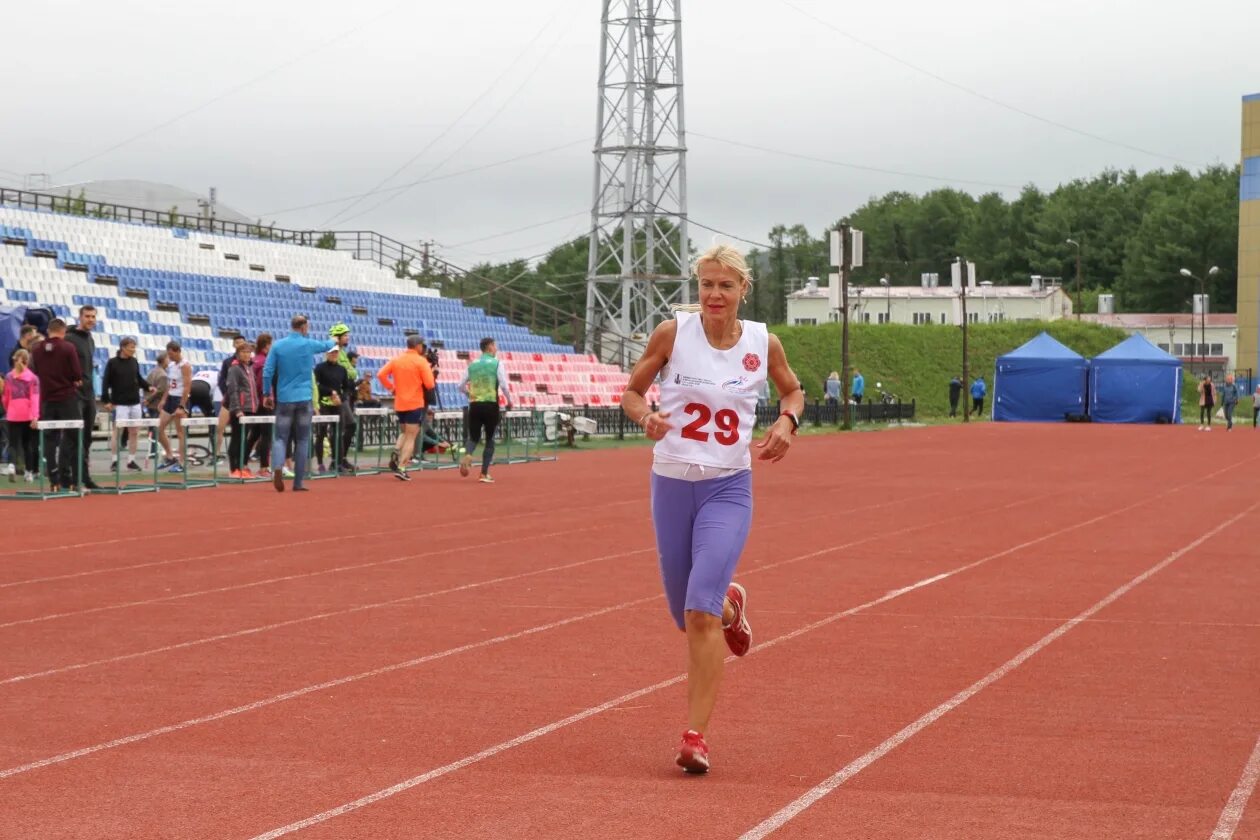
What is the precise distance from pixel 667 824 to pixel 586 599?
17.8ft

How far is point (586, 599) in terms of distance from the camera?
10.6 metres

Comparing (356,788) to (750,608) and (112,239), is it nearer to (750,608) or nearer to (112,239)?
(750,608)

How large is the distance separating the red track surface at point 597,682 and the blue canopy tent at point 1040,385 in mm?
43430

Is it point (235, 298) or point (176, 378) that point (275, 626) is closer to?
point (176, 378)

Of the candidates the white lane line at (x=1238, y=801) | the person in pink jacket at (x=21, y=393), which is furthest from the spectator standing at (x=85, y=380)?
the white lane line at (x=1238, y=801)

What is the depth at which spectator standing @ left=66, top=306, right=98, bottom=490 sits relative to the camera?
1884 centimetres

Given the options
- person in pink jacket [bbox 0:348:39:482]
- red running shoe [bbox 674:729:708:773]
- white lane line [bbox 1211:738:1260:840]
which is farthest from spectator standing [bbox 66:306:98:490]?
white lane line [bbox 1211:738:1260:840]

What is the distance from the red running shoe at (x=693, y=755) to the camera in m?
5.81

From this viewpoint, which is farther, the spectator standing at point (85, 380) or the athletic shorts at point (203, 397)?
the athletic shorts at point (203, 397)

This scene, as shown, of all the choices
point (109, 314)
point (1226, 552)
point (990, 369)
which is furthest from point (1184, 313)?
point (1226, 552)

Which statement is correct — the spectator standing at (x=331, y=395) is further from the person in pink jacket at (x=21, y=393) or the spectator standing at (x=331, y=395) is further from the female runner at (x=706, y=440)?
the female runner at (x=706, y=440)

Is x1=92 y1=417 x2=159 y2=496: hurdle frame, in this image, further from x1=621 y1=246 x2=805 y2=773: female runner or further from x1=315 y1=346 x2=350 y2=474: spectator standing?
x1=621 y1=246 x2=805 y2=773: female runner

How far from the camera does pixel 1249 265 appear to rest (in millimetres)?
82062

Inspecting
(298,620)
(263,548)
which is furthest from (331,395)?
(298,620)
